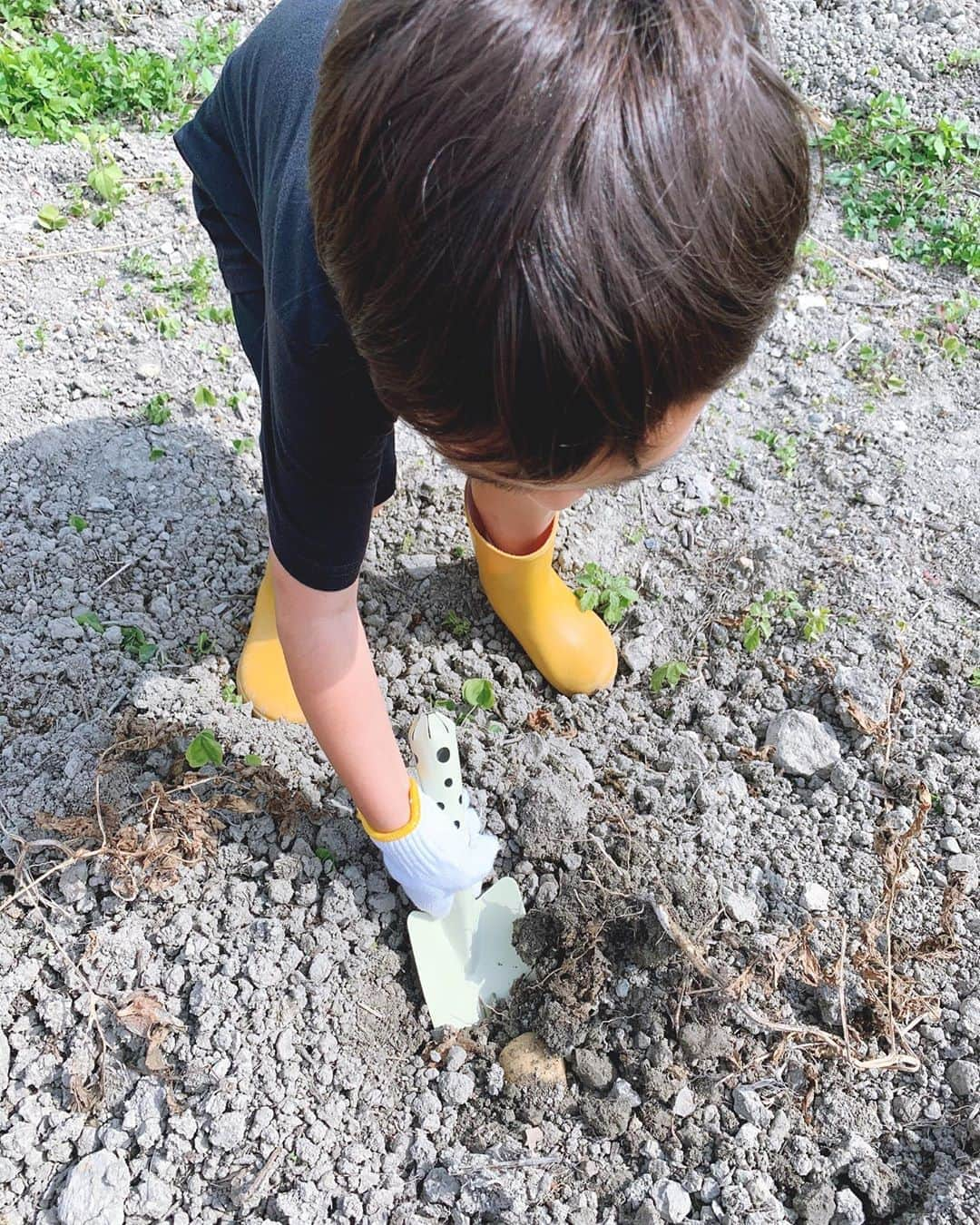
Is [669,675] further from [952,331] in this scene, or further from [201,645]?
[952,331]

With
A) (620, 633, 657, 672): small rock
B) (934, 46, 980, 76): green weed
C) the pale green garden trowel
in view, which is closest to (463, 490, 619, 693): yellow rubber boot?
(620, 633, 657, 672): small rock

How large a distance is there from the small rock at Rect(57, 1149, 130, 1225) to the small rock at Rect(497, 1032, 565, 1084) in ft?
1.69

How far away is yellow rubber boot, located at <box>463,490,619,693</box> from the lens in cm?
188

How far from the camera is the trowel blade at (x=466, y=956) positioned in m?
1.57

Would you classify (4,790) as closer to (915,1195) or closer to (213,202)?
(213,202)

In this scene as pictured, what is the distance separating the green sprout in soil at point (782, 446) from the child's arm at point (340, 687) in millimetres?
1149

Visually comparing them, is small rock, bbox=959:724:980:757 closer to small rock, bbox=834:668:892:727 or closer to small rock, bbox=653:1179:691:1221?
small rock, bbox=834:668:892:727

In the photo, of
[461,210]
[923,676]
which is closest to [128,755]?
[461,210]

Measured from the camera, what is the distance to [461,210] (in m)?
0.82

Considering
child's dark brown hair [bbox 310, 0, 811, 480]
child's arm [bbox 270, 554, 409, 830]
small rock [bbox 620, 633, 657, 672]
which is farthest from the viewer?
small rock [bbox 620, 633, 657, 672]

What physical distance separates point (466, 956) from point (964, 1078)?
68cm

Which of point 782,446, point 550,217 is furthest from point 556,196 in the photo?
point 782,446

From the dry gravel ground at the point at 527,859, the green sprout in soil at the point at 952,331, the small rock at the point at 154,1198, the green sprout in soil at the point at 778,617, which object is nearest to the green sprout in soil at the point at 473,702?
the dry gravel ground at the point at 527,859

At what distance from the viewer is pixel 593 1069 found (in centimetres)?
149
